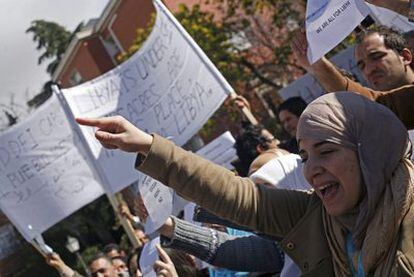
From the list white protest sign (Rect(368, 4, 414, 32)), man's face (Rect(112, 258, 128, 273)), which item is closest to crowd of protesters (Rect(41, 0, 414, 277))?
white protest sign (Rect(368, 4, 414, 32))

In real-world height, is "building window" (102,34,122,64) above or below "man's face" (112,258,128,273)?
above

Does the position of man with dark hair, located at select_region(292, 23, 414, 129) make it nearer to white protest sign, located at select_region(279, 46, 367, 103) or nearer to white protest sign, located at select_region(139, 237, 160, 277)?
white protest sign, located at select_region(139, 237, 160, 277)

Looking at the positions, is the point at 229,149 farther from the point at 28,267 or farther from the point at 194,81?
the point at 28,267

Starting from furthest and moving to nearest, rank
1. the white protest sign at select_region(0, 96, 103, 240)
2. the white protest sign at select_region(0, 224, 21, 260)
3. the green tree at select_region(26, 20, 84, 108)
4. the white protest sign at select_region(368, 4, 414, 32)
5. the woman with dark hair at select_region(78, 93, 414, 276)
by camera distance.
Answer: the green tree at select_region(26, 20, 84, 108) → the white protest sign at select_region(0, 224, 21, 260) → the white protest sign at select_region(0, 96, 103, 240) → the white protest sign at select_region(368, 4, 414, 32) → the woman with dark hair at select_region(78, 93, 414, 276)

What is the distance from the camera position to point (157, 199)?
9.81 ft

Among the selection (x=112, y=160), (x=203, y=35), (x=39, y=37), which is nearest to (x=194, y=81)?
(x=112, y=160)

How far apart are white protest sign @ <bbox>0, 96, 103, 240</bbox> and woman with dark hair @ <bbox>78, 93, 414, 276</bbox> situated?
4.70 meters

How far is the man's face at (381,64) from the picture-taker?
3.56 meters

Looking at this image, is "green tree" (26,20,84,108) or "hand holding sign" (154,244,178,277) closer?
"hand holding sign" (154,244,178,277)

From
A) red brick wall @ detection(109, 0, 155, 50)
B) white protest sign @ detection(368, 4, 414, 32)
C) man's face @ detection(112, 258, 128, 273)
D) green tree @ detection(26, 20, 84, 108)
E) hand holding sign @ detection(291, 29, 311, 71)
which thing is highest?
green tree @ detection(26, 20, 84, 108)

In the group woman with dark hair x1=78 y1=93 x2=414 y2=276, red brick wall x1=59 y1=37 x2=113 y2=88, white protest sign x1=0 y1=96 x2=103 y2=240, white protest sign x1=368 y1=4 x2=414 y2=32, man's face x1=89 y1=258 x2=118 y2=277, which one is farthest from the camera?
red brick wall x1=59 y1=37 x2=113 y2=88

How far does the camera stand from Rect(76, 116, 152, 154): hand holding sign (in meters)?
2.43

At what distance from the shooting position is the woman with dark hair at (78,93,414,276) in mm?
2158

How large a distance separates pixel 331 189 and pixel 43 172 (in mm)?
5244
